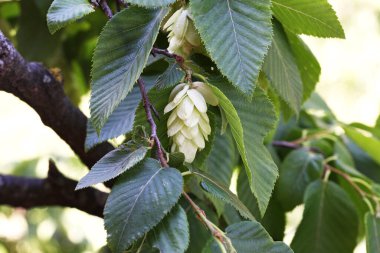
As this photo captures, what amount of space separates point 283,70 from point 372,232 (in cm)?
19

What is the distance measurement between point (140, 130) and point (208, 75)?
2.9 inches

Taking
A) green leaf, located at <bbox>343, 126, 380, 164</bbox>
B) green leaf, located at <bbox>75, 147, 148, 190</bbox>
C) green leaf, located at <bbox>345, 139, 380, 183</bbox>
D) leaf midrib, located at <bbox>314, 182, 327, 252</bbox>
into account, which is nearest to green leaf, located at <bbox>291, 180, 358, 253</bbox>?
leaf midrib, located at <bbox>314, 182, 327, 252</bbox>

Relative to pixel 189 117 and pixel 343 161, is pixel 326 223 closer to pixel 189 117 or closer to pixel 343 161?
pixel 343 161

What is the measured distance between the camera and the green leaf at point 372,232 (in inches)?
22.8

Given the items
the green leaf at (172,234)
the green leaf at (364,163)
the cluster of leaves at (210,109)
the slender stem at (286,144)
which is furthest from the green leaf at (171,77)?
the green leaf at (364,163)

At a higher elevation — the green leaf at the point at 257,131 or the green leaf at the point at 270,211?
the green leaf at the point at 257,131

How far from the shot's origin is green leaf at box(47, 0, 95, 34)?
0.43 meters

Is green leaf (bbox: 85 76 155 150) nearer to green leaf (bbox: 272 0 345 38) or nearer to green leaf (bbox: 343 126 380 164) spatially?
green leaf (bbox: 272 0 345 38)

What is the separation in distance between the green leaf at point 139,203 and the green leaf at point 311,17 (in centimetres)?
20

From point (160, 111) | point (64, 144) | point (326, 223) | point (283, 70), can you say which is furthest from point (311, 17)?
point (64, 144)

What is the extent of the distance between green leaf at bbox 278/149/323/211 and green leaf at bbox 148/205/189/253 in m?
0.36

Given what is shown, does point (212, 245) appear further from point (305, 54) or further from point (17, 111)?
point (17, 111)

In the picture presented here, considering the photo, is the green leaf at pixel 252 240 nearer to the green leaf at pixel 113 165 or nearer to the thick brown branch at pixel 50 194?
the green leaf at pixel 113 165

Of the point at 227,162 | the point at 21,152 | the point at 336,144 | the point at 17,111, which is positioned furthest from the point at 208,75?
the point at 17,111
